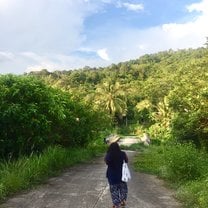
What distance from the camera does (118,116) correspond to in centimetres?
8331

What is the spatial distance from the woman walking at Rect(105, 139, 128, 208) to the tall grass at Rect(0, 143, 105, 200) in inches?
122

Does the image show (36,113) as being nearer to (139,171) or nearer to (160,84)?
(139,171)

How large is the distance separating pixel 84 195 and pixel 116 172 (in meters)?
2.41

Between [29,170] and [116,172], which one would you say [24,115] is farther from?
[116,172]

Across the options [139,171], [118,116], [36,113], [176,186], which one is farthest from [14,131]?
[118,116]

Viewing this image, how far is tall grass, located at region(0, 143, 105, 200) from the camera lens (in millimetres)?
11000

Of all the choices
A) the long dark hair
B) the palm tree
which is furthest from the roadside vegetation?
the palm tree

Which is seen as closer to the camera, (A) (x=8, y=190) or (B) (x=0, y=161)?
(A) (x=8, y=190)

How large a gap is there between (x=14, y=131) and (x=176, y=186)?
551cm

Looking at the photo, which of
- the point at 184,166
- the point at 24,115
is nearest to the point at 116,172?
the point at 184,166

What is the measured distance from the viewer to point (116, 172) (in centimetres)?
882

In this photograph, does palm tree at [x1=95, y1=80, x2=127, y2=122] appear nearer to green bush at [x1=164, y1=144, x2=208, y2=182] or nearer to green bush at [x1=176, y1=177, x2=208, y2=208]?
green bush at [x1=164, y1=144, x2=208, y2=182]

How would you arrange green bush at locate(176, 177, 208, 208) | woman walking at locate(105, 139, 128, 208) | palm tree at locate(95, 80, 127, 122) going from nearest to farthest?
woman walking at locate(105, 139, 128, 208) < green bush at locate(176, 177, 208, 208) < palm tree at locate(95, 80, 127, 122)

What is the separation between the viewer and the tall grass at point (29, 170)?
1100 cm
